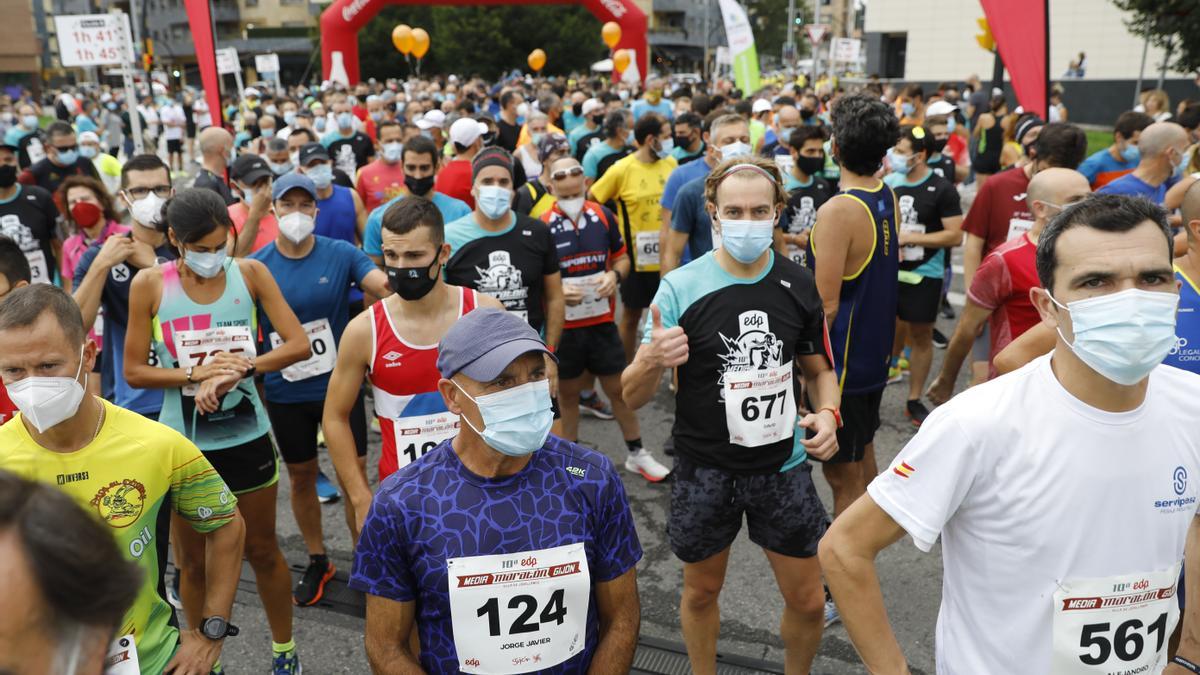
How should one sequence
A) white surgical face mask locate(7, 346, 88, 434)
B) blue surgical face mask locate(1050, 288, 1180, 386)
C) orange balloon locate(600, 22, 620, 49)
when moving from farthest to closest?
orange balloon locate(600, 22, 620, 49) < white surgical face mask locate(7, 346, 88, 434) < blue surgical face mask locate(1050, 288, 1180, 386)

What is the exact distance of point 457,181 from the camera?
7.18 m

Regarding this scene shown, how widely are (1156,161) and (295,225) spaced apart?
527cm

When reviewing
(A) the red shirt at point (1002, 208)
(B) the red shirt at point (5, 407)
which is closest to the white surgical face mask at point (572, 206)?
(A) the red shirt at point (1002, 208)

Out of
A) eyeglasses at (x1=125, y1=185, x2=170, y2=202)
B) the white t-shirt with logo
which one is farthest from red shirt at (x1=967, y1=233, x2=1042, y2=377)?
eyeglasses at (x1=125, y1=185, x2=170, y2=202)

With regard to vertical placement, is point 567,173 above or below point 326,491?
above

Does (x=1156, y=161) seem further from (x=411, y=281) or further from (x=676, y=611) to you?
(x=411, y=281)

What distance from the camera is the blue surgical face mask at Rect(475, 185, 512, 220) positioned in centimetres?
481

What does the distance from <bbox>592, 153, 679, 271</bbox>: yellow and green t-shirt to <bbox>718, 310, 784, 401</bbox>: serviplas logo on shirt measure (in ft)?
12.3

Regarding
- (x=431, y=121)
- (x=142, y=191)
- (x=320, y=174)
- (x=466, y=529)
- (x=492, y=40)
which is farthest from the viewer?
(x=492, y=40)

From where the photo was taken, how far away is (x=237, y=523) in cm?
276

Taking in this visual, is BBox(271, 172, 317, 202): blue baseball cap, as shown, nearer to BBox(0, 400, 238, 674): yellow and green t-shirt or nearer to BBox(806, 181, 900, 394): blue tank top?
BBox(0, 400, 238, 674): yellow and green t-shirt

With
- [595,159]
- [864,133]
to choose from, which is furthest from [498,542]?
[595,159]

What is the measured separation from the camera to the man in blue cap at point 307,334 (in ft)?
14.8

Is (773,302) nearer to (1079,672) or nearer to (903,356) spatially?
(1079,672)
